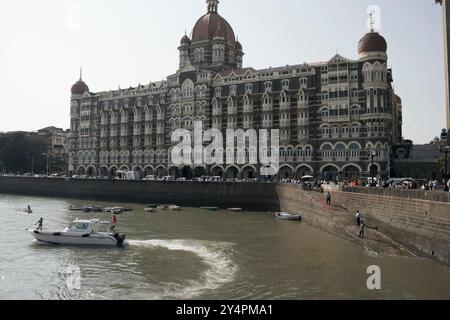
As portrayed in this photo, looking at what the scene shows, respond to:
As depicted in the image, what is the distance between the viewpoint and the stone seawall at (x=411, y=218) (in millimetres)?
27250

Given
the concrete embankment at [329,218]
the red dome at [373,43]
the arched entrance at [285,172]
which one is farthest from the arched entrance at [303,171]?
the red dome at [373,43]

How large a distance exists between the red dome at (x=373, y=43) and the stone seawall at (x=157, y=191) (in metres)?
30.6

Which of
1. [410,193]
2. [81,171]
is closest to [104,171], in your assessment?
[81,171]

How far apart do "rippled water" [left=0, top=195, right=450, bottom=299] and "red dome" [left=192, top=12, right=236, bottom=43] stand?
69.3 m

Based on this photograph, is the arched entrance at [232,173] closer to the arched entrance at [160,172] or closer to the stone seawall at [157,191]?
the stone seawall at [157,191]

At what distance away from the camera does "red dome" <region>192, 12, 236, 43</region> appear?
99.9 metres

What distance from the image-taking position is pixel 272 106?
82500mm

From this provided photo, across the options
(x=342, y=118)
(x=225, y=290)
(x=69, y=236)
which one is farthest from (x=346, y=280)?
(x=342, y=118)

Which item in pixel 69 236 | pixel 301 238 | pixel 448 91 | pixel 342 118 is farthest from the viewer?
pixel 342 118

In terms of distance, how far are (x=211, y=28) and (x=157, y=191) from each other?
45806 millimetres

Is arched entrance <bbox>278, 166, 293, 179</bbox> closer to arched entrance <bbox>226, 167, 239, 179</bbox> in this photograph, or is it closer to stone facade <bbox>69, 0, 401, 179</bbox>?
stone facade <bbox>69, 0, 401, 179</bbox>

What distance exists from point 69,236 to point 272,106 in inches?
2197

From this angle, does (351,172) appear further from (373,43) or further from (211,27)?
(211,27)
